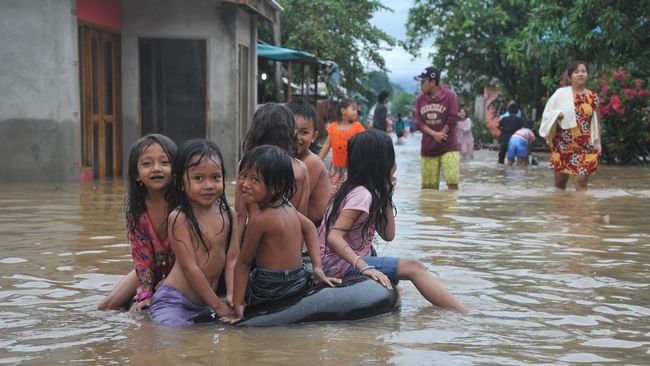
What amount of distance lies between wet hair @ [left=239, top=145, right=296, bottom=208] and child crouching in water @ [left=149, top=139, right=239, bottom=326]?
A: 216 millimetres

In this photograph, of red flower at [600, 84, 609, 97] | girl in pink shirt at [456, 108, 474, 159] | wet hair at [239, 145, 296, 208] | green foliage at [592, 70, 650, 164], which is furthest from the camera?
girl in pink shirt at [456, 108, 474, 159]

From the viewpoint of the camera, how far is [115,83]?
603 inches

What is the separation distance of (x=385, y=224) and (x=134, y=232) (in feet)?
4.73

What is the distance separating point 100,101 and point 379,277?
10.4 meters

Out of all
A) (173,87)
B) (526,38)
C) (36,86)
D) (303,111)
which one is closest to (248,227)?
(303,111)

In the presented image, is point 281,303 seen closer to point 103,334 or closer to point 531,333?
point 103,334

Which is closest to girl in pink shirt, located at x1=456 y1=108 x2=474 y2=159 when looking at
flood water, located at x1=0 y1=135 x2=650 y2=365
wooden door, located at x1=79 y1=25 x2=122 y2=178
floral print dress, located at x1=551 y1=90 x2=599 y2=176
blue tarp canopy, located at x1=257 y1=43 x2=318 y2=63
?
blue tarp canopy, located at x1=257 y1=43 x2=318 y2=63

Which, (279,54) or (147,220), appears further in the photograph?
(279,54)

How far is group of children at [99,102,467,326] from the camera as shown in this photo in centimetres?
486

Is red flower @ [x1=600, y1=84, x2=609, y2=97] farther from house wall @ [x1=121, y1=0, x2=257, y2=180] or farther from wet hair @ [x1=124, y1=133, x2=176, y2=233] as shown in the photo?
wet hair @ [x1=124, y1=133, x2=176, y2=233]

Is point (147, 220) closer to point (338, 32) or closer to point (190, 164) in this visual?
point (190, 164)

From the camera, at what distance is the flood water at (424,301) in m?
4.34

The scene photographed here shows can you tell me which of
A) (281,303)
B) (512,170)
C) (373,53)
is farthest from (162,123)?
(373,53)

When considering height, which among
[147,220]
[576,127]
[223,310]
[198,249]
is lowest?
[223,310]
